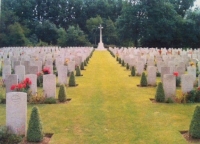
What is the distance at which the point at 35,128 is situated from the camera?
8.61m

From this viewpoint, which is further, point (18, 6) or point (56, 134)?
point (18, 6)

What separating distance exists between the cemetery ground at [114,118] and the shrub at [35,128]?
42cm

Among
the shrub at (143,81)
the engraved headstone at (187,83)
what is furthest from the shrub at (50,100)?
the shrub at (143,81)

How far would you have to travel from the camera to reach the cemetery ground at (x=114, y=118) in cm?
893

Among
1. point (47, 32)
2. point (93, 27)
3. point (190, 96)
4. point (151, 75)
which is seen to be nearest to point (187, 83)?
point (190, 96)

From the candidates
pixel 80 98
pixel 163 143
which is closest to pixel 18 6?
pixel 80 98

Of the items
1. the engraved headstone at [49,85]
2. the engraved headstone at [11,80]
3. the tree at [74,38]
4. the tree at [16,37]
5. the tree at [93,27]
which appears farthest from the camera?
the tree at [93,27]

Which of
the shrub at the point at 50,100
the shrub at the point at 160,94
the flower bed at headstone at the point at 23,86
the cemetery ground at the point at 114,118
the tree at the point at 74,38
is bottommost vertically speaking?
the cemetery ground at the point at 114,118

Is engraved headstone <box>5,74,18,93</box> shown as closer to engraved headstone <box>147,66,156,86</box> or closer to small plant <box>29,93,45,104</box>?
small plant <box>29,93,45,104</box>

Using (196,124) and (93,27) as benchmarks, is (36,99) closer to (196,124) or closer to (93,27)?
(196,124)

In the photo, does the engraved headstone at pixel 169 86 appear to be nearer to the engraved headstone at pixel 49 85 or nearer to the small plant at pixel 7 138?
the engraved headstone at pixel 49 85

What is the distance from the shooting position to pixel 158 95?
524 inches

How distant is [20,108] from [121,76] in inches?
522

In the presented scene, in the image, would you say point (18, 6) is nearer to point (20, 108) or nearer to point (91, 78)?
point (91, 78)
